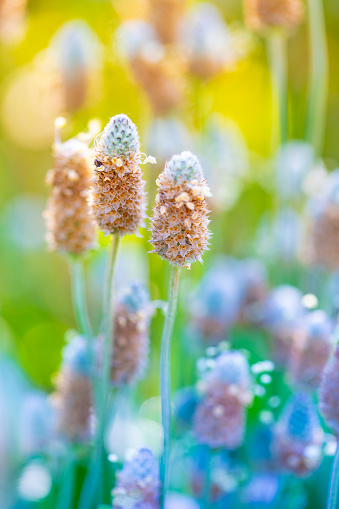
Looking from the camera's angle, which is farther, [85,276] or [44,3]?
[44,3]

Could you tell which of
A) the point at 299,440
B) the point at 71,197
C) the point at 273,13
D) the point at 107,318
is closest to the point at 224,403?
the point at 299,440

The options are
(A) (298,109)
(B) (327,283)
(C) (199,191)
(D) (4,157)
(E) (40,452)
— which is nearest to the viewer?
(C) (199,191)

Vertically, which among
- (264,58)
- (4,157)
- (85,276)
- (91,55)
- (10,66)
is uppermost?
(264,58)

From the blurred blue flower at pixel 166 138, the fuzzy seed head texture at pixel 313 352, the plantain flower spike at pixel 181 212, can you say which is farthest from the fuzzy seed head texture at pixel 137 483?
the blurred blue flower at pixel 166 138

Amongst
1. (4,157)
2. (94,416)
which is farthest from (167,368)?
(4,157)

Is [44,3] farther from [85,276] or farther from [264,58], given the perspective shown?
[85,276]

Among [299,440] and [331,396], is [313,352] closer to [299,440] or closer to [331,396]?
[299,440]

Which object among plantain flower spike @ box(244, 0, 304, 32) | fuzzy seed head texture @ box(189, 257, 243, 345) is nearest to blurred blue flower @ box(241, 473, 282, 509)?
fuzzy seed head texture @ box(189, 257, 243, 345)

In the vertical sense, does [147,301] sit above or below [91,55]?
below

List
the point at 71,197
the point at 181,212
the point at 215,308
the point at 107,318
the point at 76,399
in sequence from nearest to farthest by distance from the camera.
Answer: the point at 181,212
the point at 107,318
the point at 71,197
the point at 76,399
the point at 215,308
